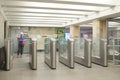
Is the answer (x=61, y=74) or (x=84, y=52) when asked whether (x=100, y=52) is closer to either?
(x=84, y=52)

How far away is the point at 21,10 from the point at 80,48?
3.28 m

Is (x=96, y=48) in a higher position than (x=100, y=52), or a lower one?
higher

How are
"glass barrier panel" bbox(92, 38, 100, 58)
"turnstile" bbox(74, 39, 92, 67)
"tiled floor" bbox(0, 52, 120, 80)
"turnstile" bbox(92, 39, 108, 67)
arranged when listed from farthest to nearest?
"glass barrier panel" bbox(92, 38, 100, 58), "turnstile" bbox(92, 39, 108, 67), "turnstile" bbox(74, 39, 92, 67), "tiled floor" bbox(0, 52, 120, 80)

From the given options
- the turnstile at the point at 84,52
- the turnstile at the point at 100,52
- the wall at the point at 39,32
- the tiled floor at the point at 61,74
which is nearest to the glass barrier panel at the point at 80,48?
the turnstile at the point at 84,52

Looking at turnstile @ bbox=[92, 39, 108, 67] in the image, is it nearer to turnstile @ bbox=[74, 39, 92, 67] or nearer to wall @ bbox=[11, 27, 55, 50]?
turnstile @ bbox=[74, 39, 92, 67]

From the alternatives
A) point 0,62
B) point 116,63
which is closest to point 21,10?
point 0,62

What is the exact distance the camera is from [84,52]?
746cm

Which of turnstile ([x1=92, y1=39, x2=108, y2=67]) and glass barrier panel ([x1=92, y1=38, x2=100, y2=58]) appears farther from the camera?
glass barrier panel ([x1=92, y1=38, x2=100, y2=58])

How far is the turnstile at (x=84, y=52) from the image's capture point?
7.02 meters

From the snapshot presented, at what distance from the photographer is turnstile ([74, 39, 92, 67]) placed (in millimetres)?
7024

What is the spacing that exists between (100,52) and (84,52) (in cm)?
75

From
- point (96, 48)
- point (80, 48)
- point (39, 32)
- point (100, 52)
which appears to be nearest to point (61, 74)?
point (100, 52)

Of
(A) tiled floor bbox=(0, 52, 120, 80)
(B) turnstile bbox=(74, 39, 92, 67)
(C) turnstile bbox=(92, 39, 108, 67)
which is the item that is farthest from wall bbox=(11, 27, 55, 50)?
(A) tiled floor bbox=(0, 52, 120, 80)

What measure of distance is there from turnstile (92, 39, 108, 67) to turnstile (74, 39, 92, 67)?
2.16ft
